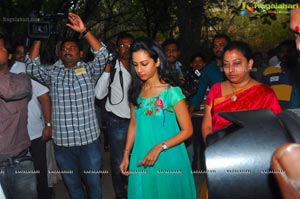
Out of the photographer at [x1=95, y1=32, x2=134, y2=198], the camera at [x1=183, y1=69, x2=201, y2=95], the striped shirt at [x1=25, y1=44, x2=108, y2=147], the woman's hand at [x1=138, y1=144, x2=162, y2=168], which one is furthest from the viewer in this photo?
the camera at [x1=183, y1=69, x2=201, y2=95]

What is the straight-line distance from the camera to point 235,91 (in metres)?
3.05

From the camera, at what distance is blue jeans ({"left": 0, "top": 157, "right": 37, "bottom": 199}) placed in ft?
9.51

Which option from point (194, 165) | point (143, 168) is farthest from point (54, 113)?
point (194, 165)

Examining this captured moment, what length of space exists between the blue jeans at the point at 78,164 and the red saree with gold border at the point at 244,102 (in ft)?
3.82

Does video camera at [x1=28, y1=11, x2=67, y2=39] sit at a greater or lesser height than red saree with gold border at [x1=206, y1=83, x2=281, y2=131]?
greater

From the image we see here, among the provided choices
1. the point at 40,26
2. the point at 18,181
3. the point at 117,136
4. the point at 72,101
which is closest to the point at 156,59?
the point at 72,101

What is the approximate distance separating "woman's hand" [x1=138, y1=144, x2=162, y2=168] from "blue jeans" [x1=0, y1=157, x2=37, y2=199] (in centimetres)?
82

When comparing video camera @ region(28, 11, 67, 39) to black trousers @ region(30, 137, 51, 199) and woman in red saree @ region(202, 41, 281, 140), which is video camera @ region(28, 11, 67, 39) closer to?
black trousers @ region(30, 137, 51, 199)

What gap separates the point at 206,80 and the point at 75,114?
1659 mm

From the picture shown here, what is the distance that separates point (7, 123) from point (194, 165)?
9.18 feet

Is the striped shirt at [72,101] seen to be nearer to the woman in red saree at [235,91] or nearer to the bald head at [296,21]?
the woman in red saree at [235,91]

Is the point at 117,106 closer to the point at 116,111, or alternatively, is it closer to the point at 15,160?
the point at 116,111

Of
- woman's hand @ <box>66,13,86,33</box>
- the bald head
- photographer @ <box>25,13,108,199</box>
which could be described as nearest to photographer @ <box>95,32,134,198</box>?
photographer @ <box>25,13,108,199</box>

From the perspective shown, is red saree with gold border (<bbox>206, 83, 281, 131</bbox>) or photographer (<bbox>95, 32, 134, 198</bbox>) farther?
photographer (<bbox>95, 32, 134, 198</bbox>)
